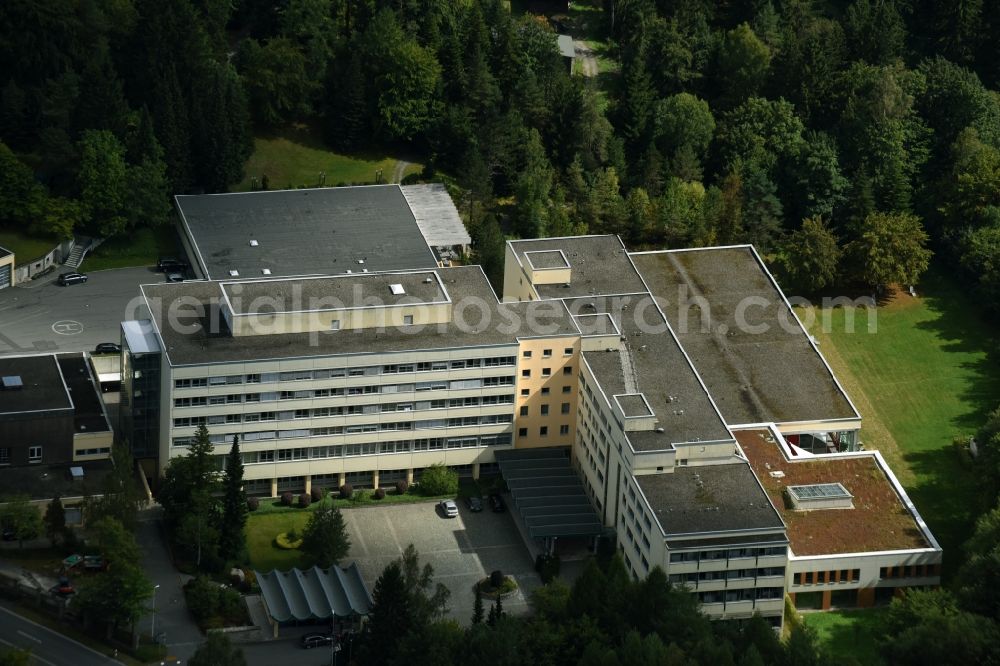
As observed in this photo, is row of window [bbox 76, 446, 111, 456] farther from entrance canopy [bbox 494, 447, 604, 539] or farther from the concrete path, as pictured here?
entrance canopy [bbox 494, 447, 604, 539]

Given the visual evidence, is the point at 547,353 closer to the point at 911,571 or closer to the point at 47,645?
the point at 911,571

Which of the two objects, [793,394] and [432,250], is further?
[432,250]

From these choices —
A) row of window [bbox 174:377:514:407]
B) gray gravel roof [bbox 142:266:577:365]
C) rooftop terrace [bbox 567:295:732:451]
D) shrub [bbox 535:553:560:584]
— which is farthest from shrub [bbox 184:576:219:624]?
rooftop terrace [bbox 567:295:732:451]

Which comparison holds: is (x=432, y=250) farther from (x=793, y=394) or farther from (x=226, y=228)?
(x=793, y=394)

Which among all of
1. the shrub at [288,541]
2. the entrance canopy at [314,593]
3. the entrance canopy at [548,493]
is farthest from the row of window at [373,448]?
the entrance canopy at [314,593]

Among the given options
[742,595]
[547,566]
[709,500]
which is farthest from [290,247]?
[742,595]

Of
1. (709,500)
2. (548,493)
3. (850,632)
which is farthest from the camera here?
(548,493)

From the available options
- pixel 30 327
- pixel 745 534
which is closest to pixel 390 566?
pixel 745 534
